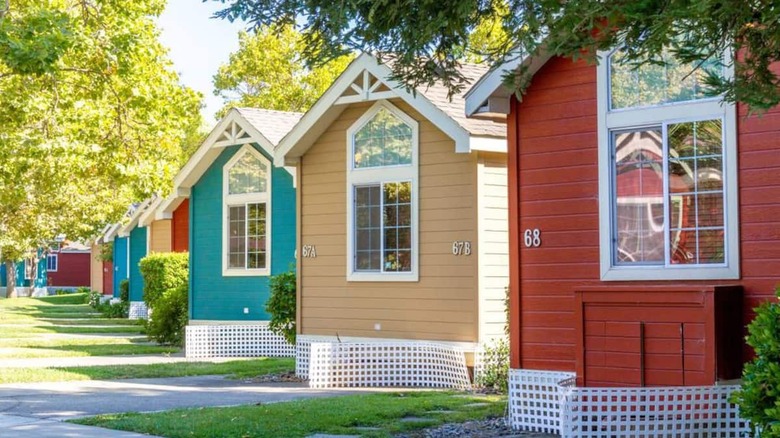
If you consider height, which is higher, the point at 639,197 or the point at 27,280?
the point at 639,197

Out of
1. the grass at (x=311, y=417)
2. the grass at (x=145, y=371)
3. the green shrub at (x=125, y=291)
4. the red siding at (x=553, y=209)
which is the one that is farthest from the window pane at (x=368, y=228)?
the green shrub at (x=125, y=291)

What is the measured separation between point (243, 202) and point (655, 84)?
13.8 meters

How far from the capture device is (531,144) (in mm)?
12891

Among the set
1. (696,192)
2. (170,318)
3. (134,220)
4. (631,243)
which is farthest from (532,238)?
(134,220)

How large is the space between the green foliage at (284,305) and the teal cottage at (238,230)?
8.44 ft

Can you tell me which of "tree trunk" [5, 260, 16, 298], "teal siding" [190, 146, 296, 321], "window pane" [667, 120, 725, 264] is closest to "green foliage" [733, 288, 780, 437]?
"window pane" [667, 120, 725, 264]

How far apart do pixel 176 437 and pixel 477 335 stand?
6357 millimetres

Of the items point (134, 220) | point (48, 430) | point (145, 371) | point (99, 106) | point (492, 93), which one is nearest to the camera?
point (48, 430)

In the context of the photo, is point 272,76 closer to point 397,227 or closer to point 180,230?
point 180,230

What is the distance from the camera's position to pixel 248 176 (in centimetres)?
2427

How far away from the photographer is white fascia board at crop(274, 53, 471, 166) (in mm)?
16641

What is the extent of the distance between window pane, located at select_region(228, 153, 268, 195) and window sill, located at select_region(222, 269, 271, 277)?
5.65 ft

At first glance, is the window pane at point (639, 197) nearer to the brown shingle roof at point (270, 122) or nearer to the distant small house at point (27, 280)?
the brown shingle roof at point (270, 122)

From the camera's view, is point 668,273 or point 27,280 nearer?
Answer: point 668,273
